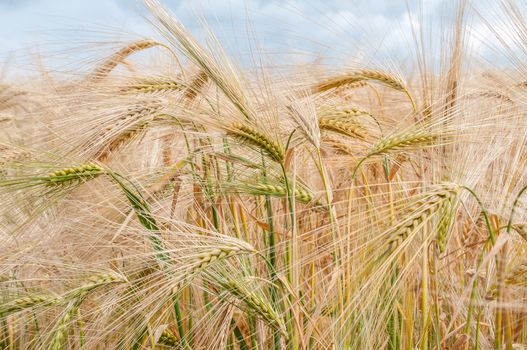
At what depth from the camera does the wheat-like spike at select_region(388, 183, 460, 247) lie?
3.70ft

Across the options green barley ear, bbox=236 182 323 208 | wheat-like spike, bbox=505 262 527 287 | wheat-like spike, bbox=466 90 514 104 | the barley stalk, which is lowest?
the barley stalk

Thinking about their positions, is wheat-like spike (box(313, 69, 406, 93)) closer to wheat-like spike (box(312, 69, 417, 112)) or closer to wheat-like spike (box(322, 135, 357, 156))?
wheat-like spike (box(312, 69, 417, 112))

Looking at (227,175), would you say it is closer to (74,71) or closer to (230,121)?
(230,121)

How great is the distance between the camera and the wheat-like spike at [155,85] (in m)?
1.86

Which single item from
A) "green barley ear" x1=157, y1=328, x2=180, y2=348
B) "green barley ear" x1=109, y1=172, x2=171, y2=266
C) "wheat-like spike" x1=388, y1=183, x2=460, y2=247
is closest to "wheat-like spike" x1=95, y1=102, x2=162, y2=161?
"green barley ear" x1=109, y1=172, x2=171, y2=266

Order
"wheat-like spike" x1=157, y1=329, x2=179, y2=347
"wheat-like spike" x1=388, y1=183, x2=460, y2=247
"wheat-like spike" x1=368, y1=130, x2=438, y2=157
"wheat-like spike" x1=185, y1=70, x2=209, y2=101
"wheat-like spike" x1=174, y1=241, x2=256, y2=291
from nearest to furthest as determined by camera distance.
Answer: "wheat-like spike" x1=388, y1=183, x2=460, y2=247 < "wheat-like spike" x1=174, y1=241, x2=256, y2=291 < "wheat-like spike" x1=368, y1=130, x2=438, y2=157 < "wheat-like spike" x1=157, y1=329, x2=179, y2=347 < "wheat-like spike" x1=185, y1=70, x2=209, y2=101

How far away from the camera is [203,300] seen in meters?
1.84

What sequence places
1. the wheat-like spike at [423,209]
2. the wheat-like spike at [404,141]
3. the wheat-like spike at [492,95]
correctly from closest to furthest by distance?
the wheat-like spike at [423,209] → the wheat-like spike at [404,141] → the wheat-like spike at [492,95]

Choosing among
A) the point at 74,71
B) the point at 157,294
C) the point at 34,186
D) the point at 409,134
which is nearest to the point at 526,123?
the point at 409,134

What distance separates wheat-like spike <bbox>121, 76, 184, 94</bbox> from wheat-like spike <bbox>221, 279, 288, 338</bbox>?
734mm

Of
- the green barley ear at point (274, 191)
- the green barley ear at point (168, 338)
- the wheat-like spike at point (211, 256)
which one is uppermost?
the green barley ear at point (274, 191)

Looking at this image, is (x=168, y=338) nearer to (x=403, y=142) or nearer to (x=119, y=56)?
(x=403, y=142)

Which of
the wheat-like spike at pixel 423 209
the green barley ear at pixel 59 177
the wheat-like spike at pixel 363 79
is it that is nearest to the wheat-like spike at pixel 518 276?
the wheat-like spike at pixel 423 209

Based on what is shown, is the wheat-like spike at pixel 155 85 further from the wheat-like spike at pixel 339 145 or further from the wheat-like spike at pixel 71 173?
the wheat-like spike at pixel 339 145
